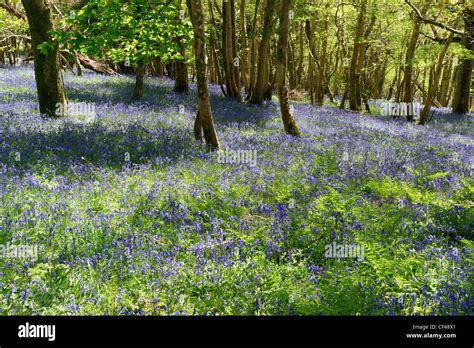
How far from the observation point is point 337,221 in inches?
240

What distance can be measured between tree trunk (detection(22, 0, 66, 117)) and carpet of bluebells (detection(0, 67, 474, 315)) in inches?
58.8

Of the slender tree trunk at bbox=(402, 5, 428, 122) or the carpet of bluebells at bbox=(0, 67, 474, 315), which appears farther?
the slender tree trunk at bbox=(402, 5, 428, 122)

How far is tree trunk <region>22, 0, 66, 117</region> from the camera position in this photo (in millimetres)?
12148

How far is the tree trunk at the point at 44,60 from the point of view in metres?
Answer: 12.1

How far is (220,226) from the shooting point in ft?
20.1

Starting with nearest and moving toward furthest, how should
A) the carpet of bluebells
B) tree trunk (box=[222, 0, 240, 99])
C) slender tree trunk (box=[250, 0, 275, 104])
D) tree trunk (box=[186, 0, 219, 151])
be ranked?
the carpet of bluebells, tree trunk (box=[186, 0, 219, 151]), slender tree trunk (box=[250, 0, 275, 104]), tree trunk (box=[222, 0, 240, 99])

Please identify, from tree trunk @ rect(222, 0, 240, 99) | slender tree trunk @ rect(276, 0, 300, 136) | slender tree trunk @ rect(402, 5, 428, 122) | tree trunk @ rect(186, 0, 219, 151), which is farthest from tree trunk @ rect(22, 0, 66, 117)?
slender tree trunk @ rect(402, 5, 428, 122)

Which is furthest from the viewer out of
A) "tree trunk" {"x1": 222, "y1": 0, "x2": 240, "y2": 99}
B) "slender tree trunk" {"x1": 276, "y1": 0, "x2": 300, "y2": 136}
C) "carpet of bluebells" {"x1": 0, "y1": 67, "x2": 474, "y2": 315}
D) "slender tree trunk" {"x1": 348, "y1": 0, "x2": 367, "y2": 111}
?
"slender tree trunk" {"x1": 348, "y1": 0, "x2": 367, "y2": 111}

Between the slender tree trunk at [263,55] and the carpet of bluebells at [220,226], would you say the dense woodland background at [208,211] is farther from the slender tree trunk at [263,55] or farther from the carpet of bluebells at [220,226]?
the slender tree trunk at [263,55]

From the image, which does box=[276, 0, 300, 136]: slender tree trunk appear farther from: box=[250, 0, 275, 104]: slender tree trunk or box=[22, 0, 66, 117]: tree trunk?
A: box=[22, 0, 66, 117]: tree trunk

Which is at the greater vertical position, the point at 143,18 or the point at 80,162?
the point at 143,18
